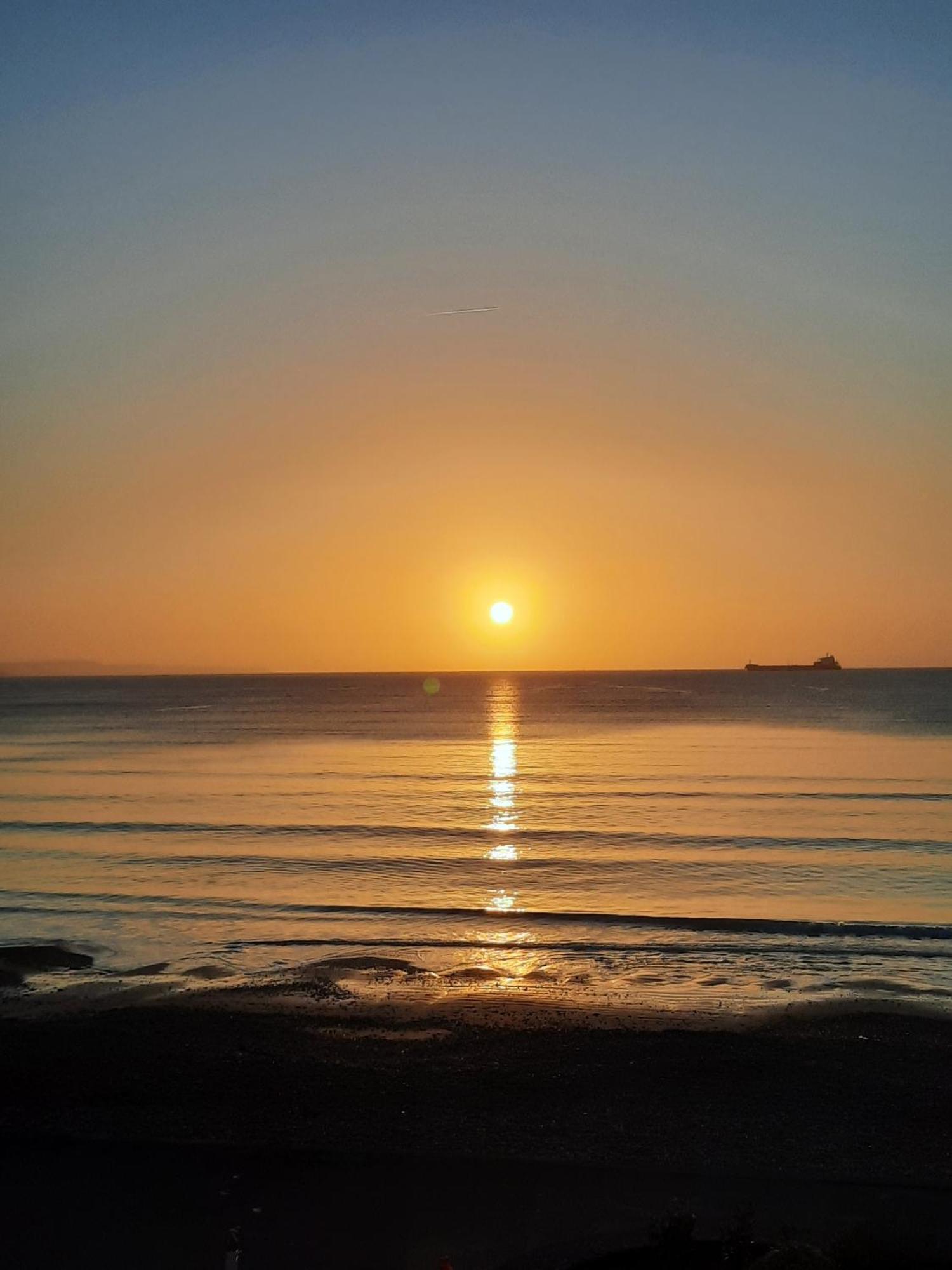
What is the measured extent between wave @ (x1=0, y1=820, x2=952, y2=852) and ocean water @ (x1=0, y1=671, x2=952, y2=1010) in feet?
0.59

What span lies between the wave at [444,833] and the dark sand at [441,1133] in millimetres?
20980

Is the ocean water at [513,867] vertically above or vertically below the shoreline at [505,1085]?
below

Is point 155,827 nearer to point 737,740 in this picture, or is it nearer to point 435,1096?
point 435,1096

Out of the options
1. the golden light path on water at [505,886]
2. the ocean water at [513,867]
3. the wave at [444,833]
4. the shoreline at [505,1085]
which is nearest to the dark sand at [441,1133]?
the shoreline at [505,1085]

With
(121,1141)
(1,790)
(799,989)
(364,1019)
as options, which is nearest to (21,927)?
(364,1019)

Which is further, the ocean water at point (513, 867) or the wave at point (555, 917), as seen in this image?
the wave at point (555, 917)

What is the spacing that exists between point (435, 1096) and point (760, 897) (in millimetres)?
17525

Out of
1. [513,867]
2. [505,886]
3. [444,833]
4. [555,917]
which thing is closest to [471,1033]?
[555,917]

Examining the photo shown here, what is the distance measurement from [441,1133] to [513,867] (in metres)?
21.9

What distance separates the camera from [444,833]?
144 ft

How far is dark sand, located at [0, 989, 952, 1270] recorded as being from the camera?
11.7 metres

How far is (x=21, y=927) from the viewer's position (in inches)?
1083

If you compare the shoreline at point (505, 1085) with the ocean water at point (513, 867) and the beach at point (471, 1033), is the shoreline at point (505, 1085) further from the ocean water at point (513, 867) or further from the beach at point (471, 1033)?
the ocean water at point (513, 867)

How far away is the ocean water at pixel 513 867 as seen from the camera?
77.6 feet
